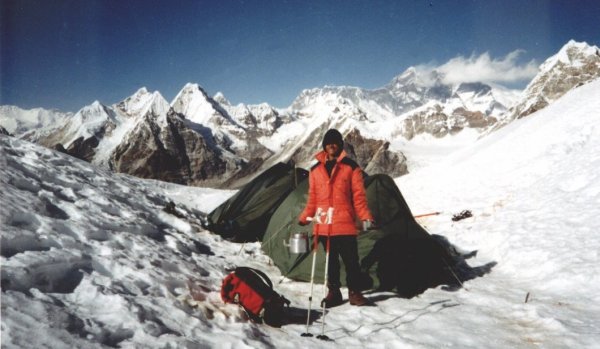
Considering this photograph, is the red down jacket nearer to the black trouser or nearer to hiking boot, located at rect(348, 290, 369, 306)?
the black trouser

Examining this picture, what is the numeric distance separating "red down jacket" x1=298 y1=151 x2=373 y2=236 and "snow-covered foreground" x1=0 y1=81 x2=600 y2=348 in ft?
4.60

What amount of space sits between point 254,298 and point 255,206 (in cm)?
676

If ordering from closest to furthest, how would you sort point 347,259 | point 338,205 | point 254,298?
point 254,298
point 338,205
point 347,259

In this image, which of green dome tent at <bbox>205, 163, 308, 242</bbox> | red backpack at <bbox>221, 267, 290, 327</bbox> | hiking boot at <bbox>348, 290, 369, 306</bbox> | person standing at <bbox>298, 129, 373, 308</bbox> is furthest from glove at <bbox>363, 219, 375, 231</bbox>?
green dome tent at <bbox>205, 163, 308, 242</bbox>

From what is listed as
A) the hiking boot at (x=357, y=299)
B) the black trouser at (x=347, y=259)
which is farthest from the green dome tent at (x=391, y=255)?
the hiking boot at (x=357, y=299)

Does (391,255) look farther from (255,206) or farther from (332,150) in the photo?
(255,206)

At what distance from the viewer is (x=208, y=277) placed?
7.32 meters

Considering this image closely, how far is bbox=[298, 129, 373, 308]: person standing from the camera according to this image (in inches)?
253

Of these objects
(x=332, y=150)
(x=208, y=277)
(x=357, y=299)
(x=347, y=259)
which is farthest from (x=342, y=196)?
(x=208, y=277)

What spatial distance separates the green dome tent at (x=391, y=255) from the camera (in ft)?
23.8

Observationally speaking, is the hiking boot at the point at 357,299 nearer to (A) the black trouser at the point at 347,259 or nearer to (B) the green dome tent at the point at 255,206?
(A) the black trouser at the point at 347,259

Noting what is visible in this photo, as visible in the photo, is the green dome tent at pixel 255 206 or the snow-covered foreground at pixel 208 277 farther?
the green dome tent at pixel 255 206

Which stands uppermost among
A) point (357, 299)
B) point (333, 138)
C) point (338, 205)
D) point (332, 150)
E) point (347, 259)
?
point (333, 138)

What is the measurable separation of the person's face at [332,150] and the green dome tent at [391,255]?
5.02ft
